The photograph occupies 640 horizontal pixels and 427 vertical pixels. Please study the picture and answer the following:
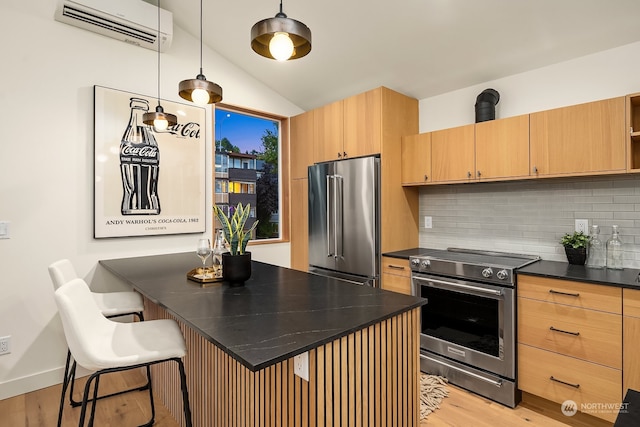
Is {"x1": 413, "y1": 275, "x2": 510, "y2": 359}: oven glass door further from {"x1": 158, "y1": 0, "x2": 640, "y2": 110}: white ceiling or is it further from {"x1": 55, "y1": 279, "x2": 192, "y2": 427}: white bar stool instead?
{"x1": 55, "y1": 279, "x2": 192, "y2": 427}: white bar stool

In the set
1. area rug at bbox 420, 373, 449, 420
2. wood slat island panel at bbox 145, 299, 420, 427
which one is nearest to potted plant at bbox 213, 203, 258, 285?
wood slat island panel at bbox 145, 299, 420, 427

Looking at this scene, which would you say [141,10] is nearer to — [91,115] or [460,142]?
[91,115]

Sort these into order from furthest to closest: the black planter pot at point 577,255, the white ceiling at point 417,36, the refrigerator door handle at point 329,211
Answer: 1. the refrigerator door handle at point 329,211
2. the black planter pot at point 577,255
3. the white ceiling at point 417,36

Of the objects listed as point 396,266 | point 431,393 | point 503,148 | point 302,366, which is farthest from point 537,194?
point 302,366

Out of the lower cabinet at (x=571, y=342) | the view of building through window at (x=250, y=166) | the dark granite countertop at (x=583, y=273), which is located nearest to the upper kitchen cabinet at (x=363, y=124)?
the view of building through window at (x=250, y=166)

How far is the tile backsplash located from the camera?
242cm

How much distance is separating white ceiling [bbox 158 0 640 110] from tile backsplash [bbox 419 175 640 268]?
973mm

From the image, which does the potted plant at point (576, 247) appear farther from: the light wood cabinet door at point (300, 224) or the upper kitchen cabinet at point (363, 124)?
the light wood cabinet door at point (300, 224)

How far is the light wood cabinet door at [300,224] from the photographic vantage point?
13.2ft

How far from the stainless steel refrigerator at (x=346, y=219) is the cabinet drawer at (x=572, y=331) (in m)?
1.26

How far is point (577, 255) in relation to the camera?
98.2 inches

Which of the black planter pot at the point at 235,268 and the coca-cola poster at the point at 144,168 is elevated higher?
the coca-cola poster at the point at 144,168

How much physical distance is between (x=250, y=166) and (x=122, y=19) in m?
1.81

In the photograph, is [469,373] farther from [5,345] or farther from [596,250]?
[5,345]
